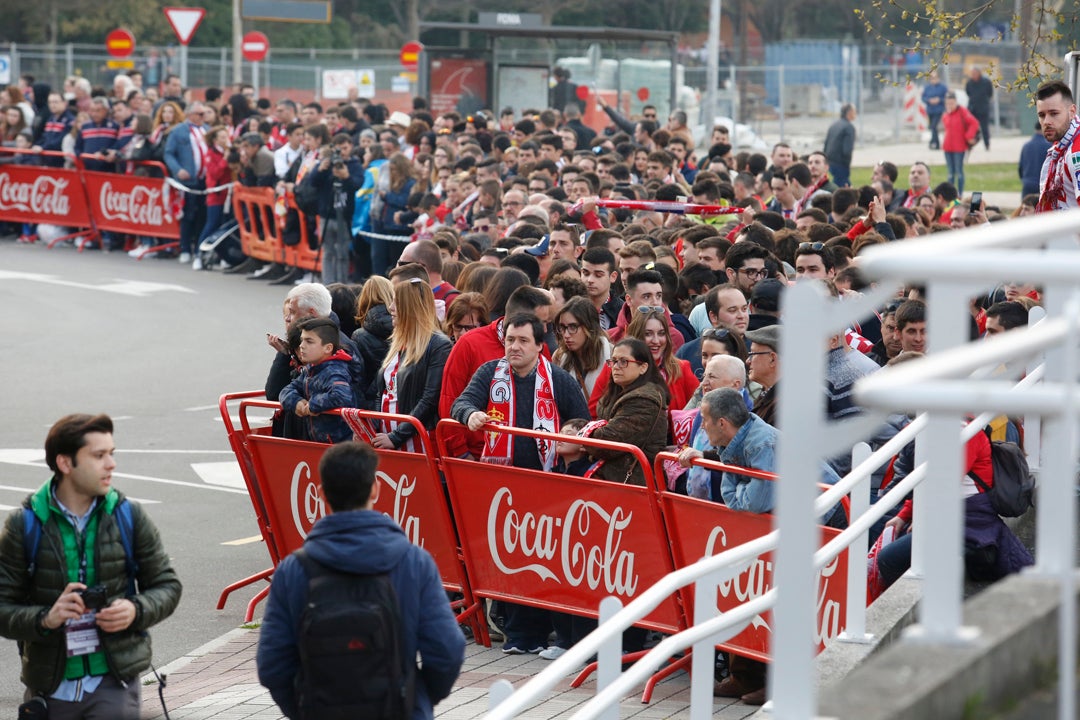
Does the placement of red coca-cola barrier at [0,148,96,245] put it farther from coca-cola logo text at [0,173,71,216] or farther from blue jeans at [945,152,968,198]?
blue jeans at [945,152,968,198]

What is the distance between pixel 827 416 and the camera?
26.3ft

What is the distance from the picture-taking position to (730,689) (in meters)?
7.50

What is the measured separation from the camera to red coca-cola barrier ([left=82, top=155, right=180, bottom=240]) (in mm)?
24266

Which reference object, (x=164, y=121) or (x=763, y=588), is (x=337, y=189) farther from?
(x=763, y=588)

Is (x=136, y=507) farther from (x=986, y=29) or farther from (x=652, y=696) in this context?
(x=986, y=29)

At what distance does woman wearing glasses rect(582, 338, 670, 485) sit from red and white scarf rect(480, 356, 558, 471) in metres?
0.40

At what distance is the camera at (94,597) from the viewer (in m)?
5.54

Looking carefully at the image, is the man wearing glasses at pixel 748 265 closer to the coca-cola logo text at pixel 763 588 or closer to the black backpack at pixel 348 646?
the coca-cola logo text at pixel 763 588

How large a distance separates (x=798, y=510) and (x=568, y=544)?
15.9 feet

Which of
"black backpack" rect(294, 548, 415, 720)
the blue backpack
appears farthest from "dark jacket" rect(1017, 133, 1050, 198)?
"black backpack" rect(294, 548, 415, 720)

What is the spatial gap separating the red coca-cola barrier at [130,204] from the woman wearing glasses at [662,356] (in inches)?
639

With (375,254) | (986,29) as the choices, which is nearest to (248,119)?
(375,254)

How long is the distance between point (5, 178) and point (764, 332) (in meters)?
20.8

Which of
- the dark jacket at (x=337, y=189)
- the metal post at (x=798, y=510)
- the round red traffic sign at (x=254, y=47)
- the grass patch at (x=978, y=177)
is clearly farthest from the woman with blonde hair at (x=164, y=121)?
the metal post at (x=798, y=510)
